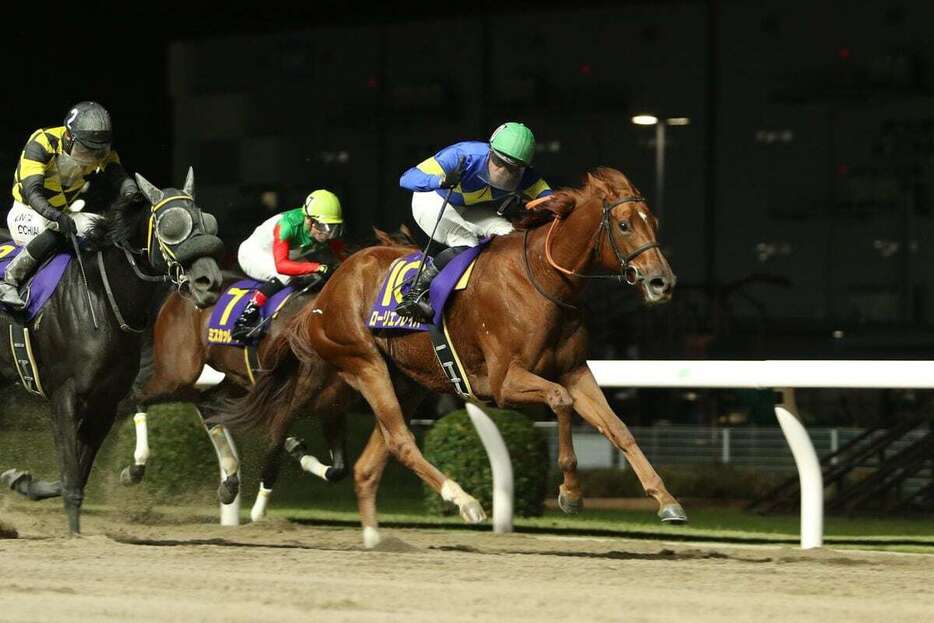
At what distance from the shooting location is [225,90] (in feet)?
52.0

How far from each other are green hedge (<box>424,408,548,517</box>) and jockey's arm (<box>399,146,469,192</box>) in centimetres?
199

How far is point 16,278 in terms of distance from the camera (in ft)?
22.1

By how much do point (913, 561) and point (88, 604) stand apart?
3.02 meters

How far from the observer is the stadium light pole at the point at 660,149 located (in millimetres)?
14383

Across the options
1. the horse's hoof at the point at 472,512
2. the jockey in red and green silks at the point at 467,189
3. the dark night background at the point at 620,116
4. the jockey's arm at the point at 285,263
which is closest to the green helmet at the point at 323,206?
the jockey's arm at the point at 285,263

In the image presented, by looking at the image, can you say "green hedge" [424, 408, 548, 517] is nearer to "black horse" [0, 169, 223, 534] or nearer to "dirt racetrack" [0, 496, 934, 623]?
"dirt racetrack" [0, 496, 934, 623]

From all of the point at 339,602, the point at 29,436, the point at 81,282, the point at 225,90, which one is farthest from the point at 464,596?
the point at 225,90

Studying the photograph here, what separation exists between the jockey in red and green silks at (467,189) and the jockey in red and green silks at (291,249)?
1384 millimetres

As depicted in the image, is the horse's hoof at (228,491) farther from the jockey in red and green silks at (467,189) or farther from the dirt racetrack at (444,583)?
the jockey in red and green silks at (467,189)

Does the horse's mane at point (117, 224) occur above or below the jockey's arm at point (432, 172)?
below

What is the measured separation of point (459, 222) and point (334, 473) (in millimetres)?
1617

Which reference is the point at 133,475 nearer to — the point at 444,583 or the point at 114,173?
the point at 114,173

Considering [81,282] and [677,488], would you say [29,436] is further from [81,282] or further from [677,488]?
[677,488]

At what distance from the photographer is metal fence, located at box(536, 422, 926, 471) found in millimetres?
11562
